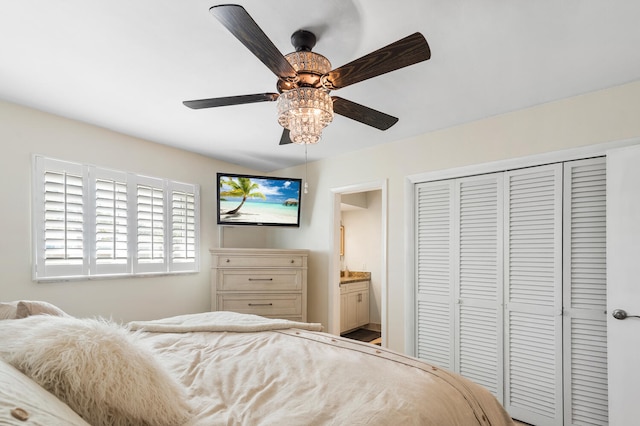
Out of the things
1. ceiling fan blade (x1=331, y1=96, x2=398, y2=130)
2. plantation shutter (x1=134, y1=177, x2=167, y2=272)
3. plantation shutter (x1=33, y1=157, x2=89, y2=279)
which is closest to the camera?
ceiling fan blade (x1=331, y1=96, x2=398, y2=130)

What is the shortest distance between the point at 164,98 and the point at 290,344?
199 cm

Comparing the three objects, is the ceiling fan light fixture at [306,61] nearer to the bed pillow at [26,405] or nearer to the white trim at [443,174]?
the bed pillow at [26,405]

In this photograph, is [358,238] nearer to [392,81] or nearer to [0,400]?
[392,81]

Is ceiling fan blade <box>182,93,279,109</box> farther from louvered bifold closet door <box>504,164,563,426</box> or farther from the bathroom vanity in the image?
the bathroom vanity

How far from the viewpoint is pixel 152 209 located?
3.44 metres

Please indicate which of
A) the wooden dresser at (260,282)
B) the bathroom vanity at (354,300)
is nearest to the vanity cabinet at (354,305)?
the bathroom vanity at (354,300)

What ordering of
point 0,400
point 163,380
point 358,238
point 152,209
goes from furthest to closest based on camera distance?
point 358,238 < point 152,209 < point 163,380 < point 0,400

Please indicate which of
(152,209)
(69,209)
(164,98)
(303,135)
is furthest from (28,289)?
(303,135)

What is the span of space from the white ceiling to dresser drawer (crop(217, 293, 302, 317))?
1.98 meters

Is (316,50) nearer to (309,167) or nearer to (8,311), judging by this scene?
(8,311)

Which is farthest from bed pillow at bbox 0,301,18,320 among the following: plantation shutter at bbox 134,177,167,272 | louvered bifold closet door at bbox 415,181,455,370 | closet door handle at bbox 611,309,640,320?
closet door handle at bbox 611,309,640,320

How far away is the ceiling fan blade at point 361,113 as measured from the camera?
1.84 metres

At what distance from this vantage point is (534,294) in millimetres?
2568

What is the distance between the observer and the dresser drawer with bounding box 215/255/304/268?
3.76 meters
